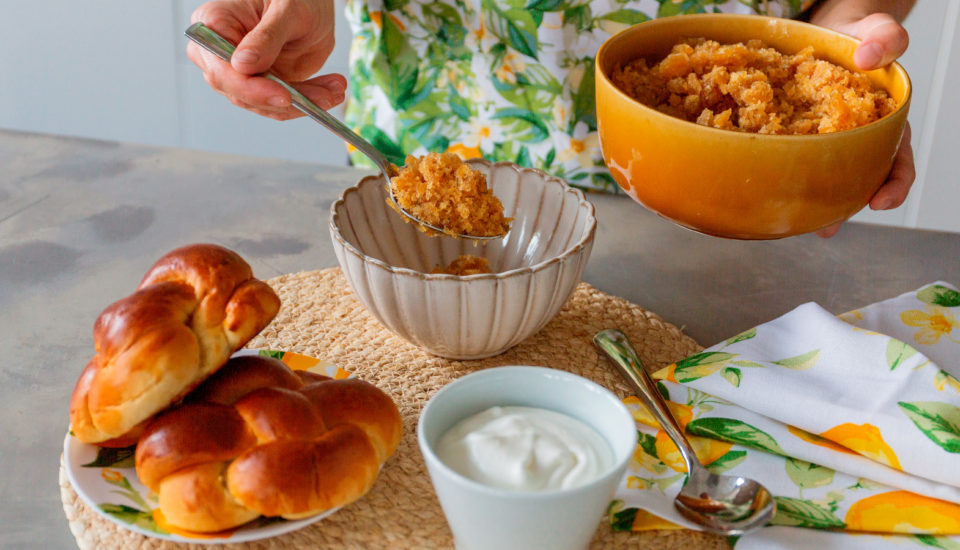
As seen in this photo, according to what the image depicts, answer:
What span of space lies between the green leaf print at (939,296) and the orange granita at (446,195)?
19.1 inches

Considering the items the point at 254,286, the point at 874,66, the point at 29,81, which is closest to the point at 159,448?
the point at 254,286

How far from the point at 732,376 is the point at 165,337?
1.63ft

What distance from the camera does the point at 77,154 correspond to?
134 centimetres

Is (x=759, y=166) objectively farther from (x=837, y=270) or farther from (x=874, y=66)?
(x=837, y=270)

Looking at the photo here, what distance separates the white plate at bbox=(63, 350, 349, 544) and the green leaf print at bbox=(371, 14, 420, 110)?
77 cm

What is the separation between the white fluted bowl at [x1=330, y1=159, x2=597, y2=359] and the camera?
79cm

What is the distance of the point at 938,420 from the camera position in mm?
726

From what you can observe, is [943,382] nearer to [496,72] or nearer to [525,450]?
[525,450]

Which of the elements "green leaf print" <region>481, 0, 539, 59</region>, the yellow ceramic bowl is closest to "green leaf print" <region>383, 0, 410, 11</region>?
"green leaf print" <region>481, 0, 539, 59</region>

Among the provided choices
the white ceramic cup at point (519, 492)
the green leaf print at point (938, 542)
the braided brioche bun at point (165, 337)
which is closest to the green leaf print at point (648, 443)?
the white ceramic cup at point (519, 492)

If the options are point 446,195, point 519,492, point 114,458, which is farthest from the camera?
point 446,195

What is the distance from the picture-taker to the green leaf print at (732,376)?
80cm

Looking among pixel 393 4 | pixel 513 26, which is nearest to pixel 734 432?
pixel 513 26

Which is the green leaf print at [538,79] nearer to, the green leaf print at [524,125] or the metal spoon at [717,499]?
the green leaf print at [524,125]
